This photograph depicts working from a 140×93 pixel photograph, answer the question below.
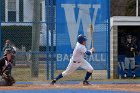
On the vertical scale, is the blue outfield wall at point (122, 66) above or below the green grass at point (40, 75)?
above

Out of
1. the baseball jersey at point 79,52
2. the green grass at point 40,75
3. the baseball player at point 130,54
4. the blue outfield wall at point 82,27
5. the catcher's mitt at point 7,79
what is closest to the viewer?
the baseball jersey at point 79,52

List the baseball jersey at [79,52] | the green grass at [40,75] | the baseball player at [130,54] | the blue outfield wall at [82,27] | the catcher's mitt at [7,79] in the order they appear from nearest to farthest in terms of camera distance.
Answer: the baseball jersey at [79,52]
the catcher's mitt at [7,79]
the green grass at [40,75]
the blue outfield wall at [82,27]
the baseball player at [130,54]

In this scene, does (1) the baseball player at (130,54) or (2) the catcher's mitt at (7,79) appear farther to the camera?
(1) the baseball player at (130,54)

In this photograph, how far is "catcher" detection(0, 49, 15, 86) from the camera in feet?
57.9

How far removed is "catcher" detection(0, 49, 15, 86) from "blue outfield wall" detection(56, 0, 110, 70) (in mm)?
3921

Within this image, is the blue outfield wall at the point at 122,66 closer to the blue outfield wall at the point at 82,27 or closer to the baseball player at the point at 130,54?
the baseball player at the point at 130,54

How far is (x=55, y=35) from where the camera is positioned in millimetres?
21469

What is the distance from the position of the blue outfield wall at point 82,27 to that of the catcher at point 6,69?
3.92 m

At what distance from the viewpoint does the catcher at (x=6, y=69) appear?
17641 mm

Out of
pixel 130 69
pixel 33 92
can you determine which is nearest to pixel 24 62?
pixel 130 69

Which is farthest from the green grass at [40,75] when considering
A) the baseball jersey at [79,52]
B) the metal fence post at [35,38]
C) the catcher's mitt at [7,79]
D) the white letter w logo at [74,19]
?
the baseball jersey at [79,52]

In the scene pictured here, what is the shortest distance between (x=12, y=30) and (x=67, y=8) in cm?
261

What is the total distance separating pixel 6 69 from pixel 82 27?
496 centimetres

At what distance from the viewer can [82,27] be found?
70.6 ft
